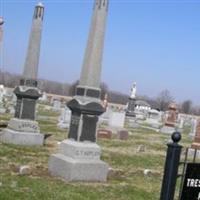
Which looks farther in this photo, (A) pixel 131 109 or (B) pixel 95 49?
(A) pixel 131 109

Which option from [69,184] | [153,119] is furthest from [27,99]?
[153,119]

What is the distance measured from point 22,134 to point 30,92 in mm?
1407

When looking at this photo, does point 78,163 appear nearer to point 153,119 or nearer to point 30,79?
point 30,79

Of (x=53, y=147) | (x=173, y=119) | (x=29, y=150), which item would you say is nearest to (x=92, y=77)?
(x=29, y=150)

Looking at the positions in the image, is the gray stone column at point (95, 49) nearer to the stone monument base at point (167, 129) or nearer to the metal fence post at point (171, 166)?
the metal fence post at point (171, 166)

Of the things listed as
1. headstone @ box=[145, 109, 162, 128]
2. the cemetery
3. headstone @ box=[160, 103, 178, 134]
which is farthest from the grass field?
headstone @ box=[145, 109, 162, 128]

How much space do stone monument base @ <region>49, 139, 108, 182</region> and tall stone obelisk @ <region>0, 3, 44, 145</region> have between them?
4.33 metres

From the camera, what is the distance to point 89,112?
10.9m

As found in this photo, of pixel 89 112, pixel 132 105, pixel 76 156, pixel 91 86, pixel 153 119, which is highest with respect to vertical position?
pixel 91 86

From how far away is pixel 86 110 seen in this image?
10.9 metres

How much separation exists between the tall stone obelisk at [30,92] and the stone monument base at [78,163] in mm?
4332

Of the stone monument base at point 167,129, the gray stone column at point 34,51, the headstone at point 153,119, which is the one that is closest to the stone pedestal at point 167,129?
the stone monument base at point 167,129

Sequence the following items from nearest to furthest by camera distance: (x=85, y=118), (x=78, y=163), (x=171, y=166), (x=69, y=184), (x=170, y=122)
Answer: (x=171, y=166), (x=69, y=184), (x=78, y=163), (x=85, y=118), (x=170, y=122)

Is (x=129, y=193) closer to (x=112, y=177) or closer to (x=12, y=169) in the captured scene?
(x=112, y=177)
